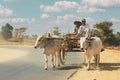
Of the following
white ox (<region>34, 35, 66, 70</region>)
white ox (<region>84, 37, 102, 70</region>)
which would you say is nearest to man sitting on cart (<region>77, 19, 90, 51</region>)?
white ox (<region>84, 37, 102, 70</region>)

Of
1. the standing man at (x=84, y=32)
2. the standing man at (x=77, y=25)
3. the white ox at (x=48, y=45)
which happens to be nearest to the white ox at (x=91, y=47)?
the standing man at (x=84, y=32)

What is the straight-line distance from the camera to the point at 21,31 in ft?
457

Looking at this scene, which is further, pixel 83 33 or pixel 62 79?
pixel 83 33

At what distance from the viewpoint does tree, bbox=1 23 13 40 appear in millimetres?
137625

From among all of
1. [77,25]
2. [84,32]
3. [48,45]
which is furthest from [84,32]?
[77,25]

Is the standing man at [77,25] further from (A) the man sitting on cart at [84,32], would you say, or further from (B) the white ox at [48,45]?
(B) the white ox at [48,45]

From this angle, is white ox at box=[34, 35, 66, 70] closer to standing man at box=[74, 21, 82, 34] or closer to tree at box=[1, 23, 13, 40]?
standing man at box=[74, 21, 82, 34]

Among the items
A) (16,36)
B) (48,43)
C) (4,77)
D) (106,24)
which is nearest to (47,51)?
(48,43)

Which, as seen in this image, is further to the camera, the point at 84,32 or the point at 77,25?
the point at 77,25

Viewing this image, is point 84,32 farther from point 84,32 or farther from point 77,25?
point 77,25

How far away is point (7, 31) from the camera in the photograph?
141125 mm

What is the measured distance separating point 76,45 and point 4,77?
19.4 ft

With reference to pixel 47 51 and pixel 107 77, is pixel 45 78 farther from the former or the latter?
pixel 47 51

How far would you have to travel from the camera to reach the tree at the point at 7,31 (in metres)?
138
